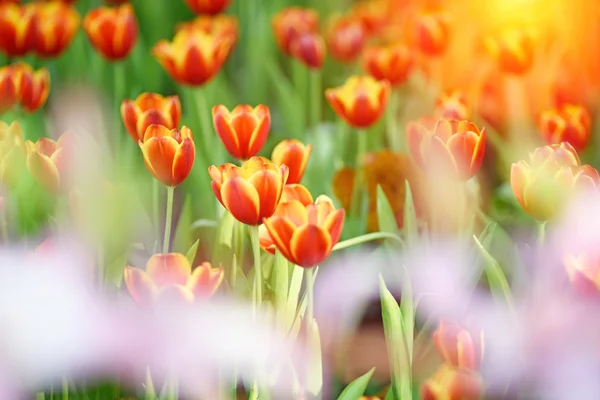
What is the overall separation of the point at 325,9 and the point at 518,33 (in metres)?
0.65

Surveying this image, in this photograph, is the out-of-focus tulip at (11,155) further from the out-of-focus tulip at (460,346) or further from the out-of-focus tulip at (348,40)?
the out-of-focus tulip at (348,40)

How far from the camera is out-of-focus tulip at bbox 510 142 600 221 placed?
529 millimetres

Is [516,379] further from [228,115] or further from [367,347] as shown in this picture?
[228,115]

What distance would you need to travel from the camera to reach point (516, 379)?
1.79ft

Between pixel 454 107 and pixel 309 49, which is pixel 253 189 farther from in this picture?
pixel 309 49

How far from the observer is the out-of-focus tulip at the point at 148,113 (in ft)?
2.00

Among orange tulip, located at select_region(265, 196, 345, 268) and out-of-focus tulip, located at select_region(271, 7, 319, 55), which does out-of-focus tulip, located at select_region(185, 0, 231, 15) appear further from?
orange tulip, located at select_region(265, 196, 345, 268)

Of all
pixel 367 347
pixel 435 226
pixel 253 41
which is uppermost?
pixel 253 41

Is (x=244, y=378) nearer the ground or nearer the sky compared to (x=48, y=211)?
nearer the ground

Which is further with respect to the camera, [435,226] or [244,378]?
[435,226]

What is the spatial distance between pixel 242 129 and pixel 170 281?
17cm

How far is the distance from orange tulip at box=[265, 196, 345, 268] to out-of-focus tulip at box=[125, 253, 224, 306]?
50mm

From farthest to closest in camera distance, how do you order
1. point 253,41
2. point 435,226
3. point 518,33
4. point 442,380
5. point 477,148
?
point 253,41 → point 518,33 → point 435,226 → point 477,148 → point 442,380

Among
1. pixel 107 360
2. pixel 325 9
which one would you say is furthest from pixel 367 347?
pixel 325 9
